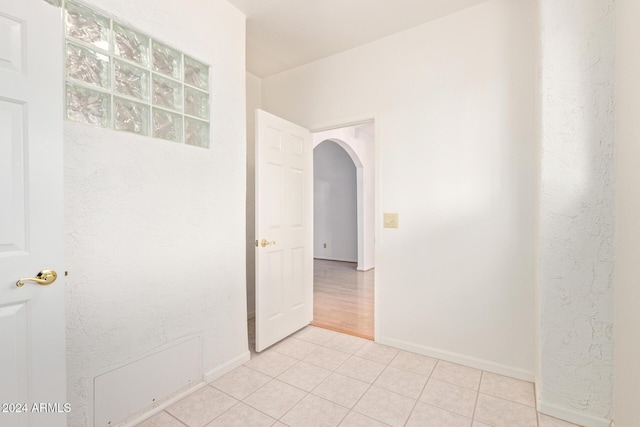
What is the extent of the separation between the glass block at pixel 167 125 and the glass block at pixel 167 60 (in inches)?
9.6

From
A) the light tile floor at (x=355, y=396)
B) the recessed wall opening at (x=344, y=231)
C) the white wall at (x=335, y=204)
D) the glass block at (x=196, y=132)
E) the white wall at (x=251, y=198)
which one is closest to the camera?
the light tile floor at (x=355, y=396)

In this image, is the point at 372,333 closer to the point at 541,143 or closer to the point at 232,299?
the point at 232,299

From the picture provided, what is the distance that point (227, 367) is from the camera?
6.84 feet

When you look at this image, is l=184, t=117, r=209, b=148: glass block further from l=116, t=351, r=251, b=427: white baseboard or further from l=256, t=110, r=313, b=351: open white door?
l=116, t=351, r=251, b=427: white baseboard

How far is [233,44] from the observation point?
2.16 metres

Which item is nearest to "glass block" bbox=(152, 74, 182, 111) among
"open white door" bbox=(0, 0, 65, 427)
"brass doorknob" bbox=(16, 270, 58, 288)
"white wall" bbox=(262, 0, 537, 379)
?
"open white door" bbox=(0, 0, 65, 427)

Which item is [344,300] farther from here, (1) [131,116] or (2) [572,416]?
(1) [131,116]

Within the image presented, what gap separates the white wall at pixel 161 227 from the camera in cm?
139

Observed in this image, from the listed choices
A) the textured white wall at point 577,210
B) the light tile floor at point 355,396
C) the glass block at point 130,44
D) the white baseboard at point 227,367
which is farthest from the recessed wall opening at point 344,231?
the glass block at point 130,44

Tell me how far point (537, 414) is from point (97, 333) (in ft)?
7.81

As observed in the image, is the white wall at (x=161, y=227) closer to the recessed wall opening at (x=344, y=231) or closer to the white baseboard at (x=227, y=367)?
the white baseboard at (x=227, y=367)

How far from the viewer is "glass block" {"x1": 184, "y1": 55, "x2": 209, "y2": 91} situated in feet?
6.17

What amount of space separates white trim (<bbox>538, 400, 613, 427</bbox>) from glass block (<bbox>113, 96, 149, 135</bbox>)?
2718mm

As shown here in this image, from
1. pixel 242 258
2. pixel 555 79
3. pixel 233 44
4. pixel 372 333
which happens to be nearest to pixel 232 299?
pixel 242 258
